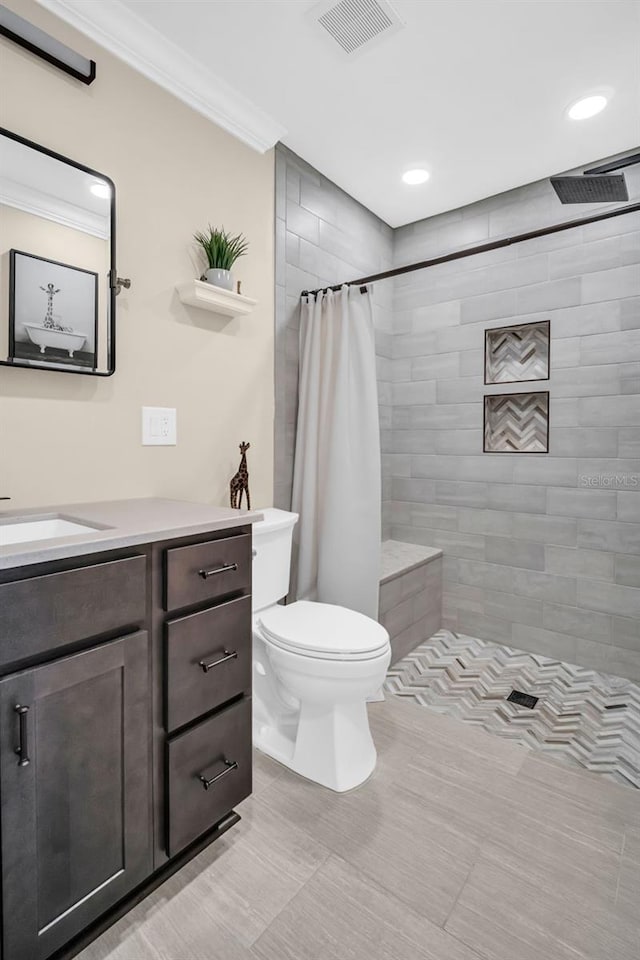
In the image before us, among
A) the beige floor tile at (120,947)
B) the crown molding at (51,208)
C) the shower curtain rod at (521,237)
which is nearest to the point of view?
the beige floor tile at (120,947)

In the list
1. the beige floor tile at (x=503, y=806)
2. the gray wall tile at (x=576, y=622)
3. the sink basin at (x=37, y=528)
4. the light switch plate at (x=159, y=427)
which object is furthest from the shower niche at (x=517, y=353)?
the sink basin at (x=37, y=528)

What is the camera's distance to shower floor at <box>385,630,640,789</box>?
1.86 m

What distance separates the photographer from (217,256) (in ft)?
6.31

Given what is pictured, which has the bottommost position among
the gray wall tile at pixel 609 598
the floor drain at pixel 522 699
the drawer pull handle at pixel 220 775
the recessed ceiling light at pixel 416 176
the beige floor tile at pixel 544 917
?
the beige floor tile at pixel 544 917

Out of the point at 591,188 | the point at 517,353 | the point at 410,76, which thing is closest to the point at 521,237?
the point at 591,188

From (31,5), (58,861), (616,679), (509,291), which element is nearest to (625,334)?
(509,291)

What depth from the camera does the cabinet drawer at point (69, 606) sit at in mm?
881

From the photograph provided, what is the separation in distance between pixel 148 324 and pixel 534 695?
230cm

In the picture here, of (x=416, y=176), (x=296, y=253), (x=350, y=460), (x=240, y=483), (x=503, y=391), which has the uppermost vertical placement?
Answer: (x=416, y=176)

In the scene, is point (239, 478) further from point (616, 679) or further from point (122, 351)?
point (616, 679)

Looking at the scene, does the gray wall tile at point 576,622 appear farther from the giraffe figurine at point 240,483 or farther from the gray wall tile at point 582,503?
the giraffe figurine at point 240,483

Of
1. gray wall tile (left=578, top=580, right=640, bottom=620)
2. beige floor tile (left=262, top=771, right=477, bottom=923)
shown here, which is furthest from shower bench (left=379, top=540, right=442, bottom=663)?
beige floor tile (left=262, top=771, right=477, bottom=923)

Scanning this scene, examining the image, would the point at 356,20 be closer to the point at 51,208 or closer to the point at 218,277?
the point at 218,277

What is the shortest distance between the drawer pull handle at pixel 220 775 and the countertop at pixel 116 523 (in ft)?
2.11
